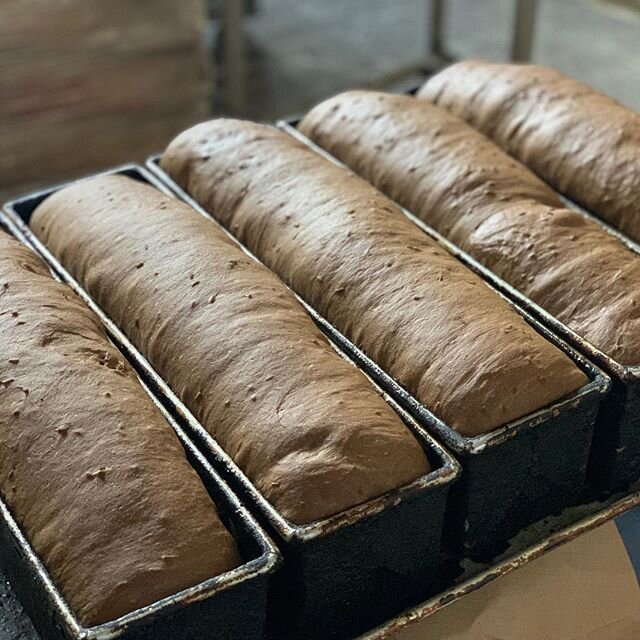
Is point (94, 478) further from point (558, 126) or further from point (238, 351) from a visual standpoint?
point (558, 126)

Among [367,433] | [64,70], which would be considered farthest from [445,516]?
[64,70]

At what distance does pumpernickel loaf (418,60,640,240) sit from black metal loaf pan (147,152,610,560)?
367 millimetres

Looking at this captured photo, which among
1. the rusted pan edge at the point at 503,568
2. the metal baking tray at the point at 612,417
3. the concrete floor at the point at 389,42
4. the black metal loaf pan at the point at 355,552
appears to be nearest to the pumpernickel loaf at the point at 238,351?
the black metal loaf pan at the point at 355,552

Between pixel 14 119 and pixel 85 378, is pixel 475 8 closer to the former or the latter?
pixel 14 119

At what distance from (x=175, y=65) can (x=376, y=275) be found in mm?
1886

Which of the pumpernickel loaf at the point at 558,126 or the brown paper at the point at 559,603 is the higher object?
the pumpernickel loaf at the point at 558,126

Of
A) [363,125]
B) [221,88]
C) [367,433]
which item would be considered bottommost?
[221,88]

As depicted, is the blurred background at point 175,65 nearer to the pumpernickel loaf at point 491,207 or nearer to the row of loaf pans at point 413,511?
the pumpernickel loaf at point 491,207

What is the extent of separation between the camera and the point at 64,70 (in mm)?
2748

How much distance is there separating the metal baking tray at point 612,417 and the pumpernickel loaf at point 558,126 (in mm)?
284

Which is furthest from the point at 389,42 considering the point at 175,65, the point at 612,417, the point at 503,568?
the point at 503,568

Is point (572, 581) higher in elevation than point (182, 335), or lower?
lower

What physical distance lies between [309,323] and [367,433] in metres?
0.19

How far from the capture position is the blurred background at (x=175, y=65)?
2719mm
